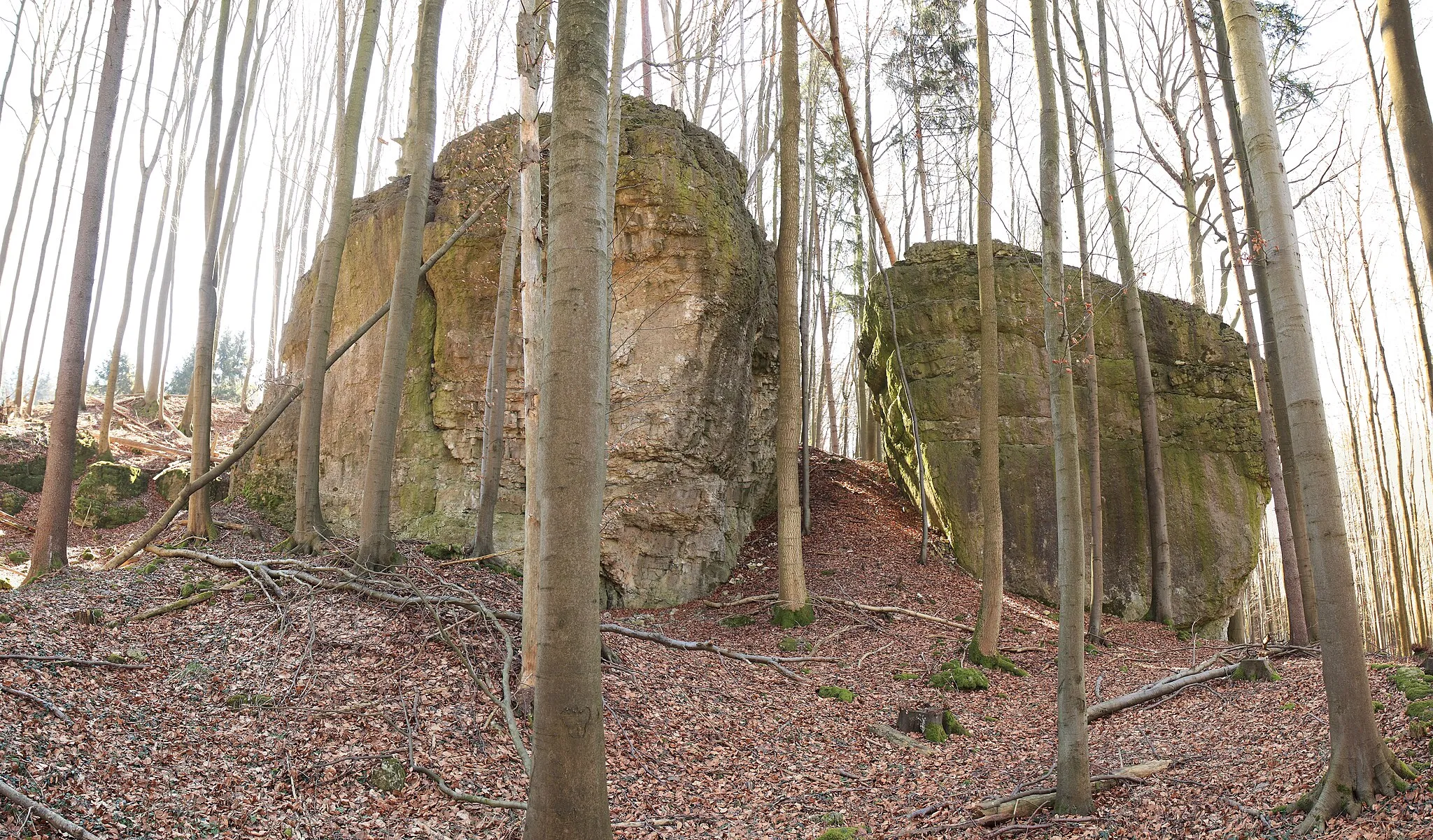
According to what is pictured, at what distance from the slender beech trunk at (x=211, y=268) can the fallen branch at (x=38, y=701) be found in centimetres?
483

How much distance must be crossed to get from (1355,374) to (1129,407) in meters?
7.56

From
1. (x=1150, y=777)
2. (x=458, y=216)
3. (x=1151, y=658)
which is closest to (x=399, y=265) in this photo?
(x=458, y=216)

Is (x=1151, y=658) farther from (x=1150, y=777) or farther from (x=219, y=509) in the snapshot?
(x=219, y=509)

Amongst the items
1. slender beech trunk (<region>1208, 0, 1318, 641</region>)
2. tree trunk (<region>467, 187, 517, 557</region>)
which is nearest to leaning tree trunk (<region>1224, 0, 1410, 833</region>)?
slender beech trunk (<region>1208, 0, 1318, 641</region>)

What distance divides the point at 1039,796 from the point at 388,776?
4118mm

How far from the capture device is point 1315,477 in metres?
4.13

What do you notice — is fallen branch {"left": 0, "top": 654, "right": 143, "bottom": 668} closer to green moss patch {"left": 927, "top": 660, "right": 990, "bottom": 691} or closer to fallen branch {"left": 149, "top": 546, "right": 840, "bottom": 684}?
fallen branch {"left": 149, "top": 546, "right": 840, "bottom": 684}

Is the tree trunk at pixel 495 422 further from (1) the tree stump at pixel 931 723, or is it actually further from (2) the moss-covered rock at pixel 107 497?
(2) the moss-covered rock at pixel 107 497

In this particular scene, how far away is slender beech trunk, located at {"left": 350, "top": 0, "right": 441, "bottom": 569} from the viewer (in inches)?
302

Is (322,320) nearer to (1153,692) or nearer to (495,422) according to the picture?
(495,422)

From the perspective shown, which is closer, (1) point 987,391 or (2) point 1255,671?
(2) point 1255,671

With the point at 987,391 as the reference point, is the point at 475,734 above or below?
below

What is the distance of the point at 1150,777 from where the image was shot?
5.05 metres

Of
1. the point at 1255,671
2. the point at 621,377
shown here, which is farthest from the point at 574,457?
the point at 621,377
